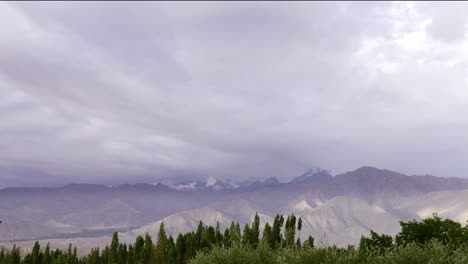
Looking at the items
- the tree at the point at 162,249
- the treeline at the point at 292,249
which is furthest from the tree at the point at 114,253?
the tree at the point at 162,249

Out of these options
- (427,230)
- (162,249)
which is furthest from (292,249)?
(162,249)

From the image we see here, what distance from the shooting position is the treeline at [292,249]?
46.7 metres

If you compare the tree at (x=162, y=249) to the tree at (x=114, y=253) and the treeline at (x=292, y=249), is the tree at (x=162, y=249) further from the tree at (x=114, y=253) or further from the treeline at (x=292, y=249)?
the tree at (x=114, y=253)

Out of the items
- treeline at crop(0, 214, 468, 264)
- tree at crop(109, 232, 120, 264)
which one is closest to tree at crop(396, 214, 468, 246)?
treeline at crop(0, 214, 468, 264)

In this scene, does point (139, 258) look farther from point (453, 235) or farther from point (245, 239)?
point (453, 235)

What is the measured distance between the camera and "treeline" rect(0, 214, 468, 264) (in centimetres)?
4666

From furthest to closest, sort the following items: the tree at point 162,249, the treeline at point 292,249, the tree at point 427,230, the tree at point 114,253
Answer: the tree at point 114,253 < the tree at point 162,249 < the tree at point 427,230 < the treeline at point 292,249

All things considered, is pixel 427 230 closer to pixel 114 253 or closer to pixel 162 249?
pixel 162 249

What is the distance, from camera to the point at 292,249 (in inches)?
1902

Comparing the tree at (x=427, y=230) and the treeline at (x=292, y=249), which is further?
the tree at (x=427, y=230)

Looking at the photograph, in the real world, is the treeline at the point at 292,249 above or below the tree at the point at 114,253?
above

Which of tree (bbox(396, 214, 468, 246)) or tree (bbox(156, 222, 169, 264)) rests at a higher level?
tree (bbox(396, 214, 468, 246))

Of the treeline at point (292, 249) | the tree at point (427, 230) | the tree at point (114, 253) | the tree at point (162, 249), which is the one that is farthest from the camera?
the tree at point (114, 253)

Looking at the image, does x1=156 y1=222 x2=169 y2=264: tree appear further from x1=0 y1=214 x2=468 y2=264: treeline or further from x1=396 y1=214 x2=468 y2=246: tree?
x1=396 y1=214 x2=468 y2=246: tree
